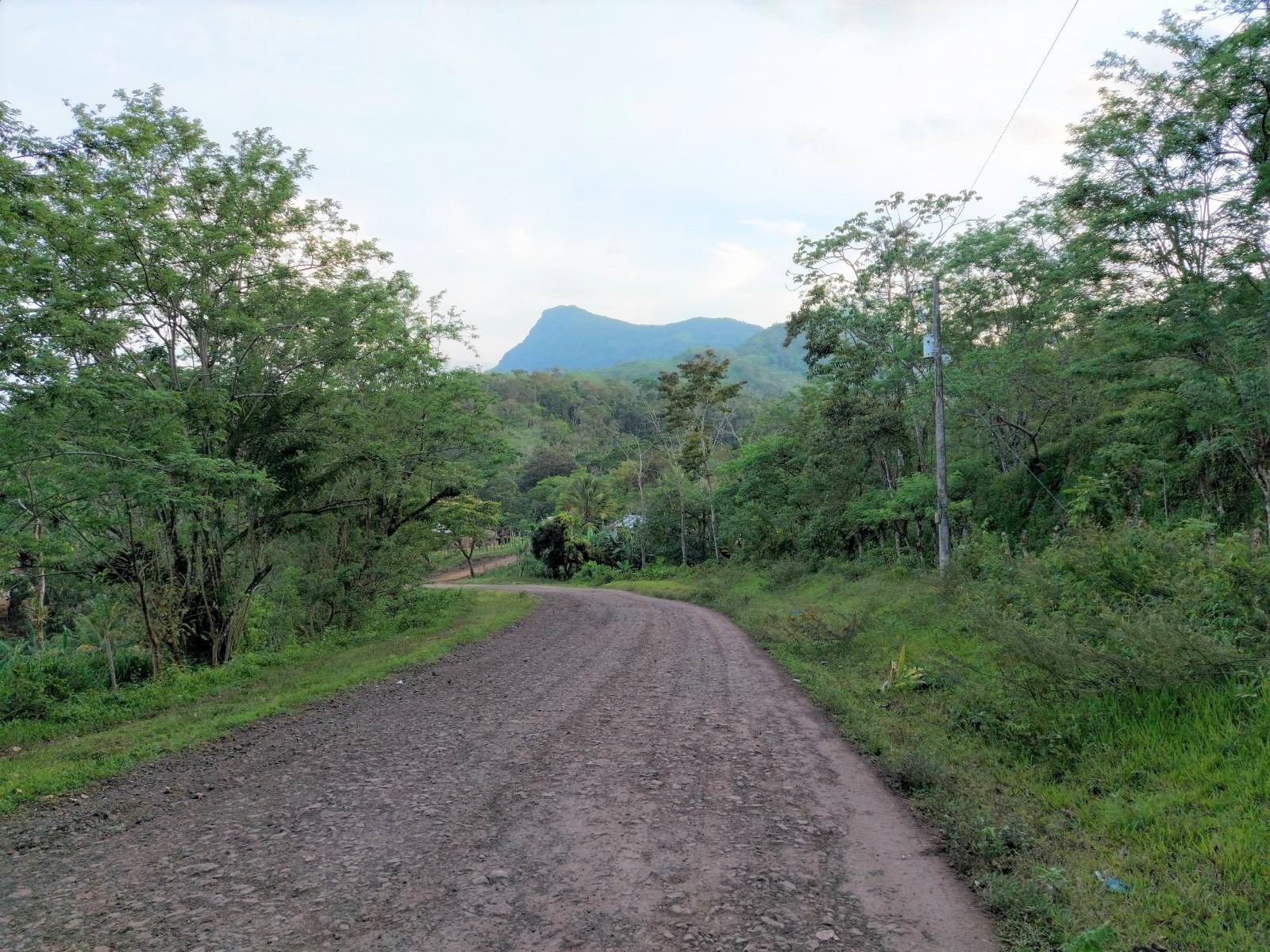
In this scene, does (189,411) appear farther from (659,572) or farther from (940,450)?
(659,572)

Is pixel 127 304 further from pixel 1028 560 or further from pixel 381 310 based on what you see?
pixel 1028 560

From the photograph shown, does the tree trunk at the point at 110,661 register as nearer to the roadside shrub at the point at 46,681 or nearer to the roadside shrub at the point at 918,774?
the roadside shrub at the point at 46,681

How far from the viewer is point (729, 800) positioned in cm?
495

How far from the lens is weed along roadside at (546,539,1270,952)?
332cm

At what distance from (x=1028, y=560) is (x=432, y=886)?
30.3 feet

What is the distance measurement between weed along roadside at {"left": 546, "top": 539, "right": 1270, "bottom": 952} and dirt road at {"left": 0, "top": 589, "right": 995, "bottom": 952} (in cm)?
38

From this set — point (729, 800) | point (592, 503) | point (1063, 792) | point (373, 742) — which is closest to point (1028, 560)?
point (1063, 792)

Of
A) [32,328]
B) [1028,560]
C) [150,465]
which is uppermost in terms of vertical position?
[32,328]

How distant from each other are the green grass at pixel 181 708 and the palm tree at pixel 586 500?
34400 mm

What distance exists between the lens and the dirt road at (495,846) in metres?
3.28

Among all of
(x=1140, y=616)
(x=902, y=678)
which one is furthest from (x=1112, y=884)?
(x=902, y=678)

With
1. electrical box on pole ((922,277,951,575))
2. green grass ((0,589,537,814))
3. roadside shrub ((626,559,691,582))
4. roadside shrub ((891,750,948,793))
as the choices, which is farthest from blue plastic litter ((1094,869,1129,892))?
roadside shrub ((626,559,691,582))

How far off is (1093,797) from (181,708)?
9.56m

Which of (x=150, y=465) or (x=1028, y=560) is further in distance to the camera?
(x=1028, y=560)
